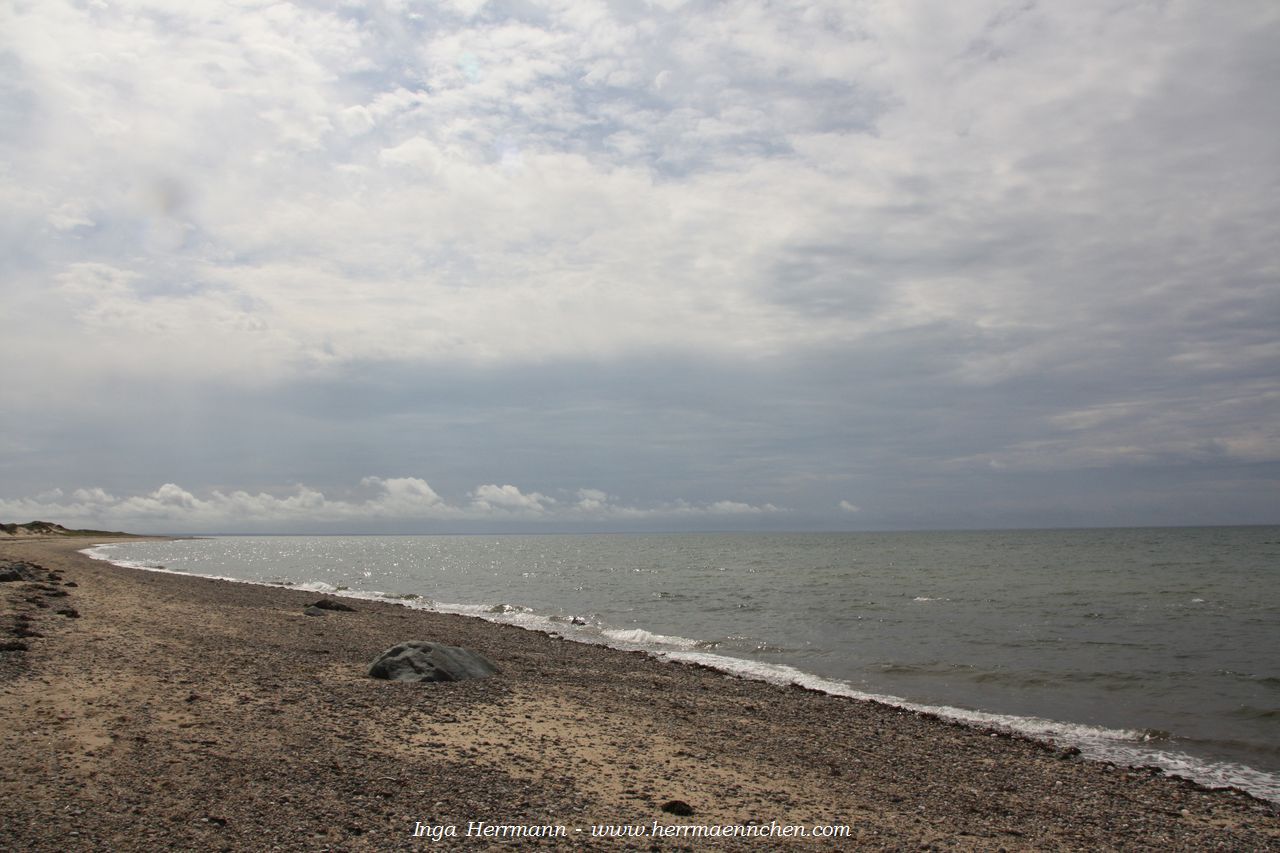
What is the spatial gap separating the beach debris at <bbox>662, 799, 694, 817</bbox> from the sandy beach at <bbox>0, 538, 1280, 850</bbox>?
0.10 meters

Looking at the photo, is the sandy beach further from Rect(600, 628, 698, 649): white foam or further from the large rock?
Rect(600, 628, 698, 649): white foam

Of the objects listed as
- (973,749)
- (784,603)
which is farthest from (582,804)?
(784,603)

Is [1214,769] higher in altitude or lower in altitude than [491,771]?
lower

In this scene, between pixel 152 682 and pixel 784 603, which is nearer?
pixel 152 682

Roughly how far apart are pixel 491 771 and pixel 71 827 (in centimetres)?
478

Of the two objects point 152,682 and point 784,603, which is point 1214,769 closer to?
point 152,682

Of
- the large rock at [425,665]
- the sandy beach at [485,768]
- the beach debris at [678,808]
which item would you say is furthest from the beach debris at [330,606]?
the beach debris at [678,808]

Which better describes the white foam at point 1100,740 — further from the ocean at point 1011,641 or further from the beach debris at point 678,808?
the beach debris at point 678,808

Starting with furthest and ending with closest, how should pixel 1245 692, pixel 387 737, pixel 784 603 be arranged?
pixel 784 603 → pixel 1245 692 → pixel 387 737

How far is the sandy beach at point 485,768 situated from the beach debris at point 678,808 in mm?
104

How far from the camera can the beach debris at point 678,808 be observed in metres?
9.66

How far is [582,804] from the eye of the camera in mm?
9641

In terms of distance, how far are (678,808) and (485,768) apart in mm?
2865

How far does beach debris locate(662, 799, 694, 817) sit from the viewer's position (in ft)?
31.7
